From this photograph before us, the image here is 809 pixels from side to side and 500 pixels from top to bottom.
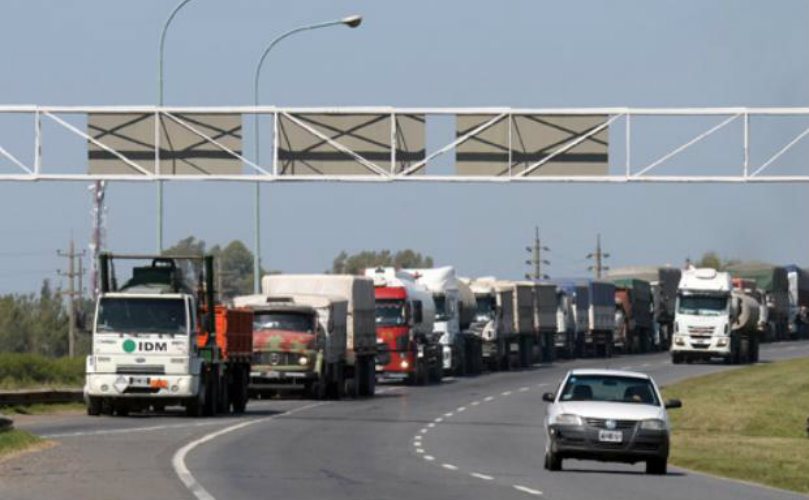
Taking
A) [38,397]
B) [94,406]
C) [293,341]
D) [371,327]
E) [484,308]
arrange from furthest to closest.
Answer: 1. [484,308]
2. [371,327]
3. [293,341]
4. [38,397]
5. [94,406]

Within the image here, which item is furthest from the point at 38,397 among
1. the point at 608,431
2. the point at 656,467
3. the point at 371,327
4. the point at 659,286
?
Answer: the point at 659,286

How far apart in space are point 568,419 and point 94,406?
17848mm

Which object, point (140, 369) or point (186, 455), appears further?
point (140, 369)

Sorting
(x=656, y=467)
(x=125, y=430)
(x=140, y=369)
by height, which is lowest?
(x=125, y=430)

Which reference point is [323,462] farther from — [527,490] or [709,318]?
[709,318]

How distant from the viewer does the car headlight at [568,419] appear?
27.0 meters

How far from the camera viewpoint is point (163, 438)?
112ft

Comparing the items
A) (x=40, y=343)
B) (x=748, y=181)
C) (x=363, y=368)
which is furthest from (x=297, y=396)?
(x=40, y=343)

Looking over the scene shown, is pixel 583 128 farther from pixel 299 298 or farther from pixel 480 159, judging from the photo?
pixel 299 298

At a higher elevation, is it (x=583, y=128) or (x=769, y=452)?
(x=583, y=128)

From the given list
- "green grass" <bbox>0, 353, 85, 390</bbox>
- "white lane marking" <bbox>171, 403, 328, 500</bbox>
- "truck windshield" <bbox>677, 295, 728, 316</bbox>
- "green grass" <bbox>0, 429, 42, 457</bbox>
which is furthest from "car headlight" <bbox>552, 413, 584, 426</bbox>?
"truck windshield" <bbox>677, 295, 728, 316</bbox>

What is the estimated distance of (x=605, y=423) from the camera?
27.0 m

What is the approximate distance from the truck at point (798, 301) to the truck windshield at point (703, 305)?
3750cm

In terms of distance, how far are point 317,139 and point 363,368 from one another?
640 inches
